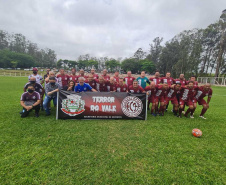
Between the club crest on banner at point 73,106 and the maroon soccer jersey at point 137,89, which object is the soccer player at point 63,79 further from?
the maroon soccer jersey at point 137,89

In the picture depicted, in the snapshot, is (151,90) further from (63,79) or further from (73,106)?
(63,79)

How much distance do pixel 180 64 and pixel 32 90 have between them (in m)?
46.0

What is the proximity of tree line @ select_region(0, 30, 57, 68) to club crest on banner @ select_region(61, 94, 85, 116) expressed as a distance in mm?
70604

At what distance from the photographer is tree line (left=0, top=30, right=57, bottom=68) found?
194 ft

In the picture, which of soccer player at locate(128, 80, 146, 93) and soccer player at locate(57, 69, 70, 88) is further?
soccer player at locate(57, 69, 70, 88)

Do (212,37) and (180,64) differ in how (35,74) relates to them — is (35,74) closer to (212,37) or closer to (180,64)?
(180,64)

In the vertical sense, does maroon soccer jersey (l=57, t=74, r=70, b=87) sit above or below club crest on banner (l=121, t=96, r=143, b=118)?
above

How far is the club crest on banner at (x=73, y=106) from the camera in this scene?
4.91 meters

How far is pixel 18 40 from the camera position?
81.4 meters

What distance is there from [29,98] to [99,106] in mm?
2905

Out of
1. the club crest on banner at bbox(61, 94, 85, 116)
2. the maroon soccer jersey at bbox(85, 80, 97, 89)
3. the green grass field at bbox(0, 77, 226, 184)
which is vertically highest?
the maroon soccer jersey at bbox(85, 80, 97, 89)

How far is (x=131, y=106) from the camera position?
510 cm

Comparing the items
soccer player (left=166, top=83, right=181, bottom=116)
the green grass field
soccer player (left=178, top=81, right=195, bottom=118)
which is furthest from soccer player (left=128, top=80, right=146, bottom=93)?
soccer player (left=178, top=81, right=195, bottom=118)

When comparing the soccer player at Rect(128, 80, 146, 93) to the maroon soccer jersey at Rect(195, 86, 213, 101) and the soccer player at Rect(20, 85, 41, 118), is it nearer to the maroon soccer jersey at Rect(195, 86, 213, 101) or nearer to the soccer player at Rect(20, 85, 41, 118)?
the maroon soccer jersey at Rect(195, 86, 213, 101)
